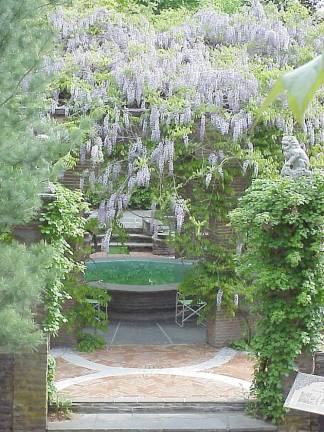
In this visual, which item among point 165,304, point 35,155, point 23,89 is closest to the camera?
point 35,155

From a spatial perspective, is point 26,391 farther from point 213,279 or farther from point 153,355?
point 213,279

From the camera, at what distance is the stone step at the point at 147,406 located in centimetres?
731

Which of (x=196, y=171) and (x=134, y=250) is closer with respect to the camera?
(x=196, y=171)

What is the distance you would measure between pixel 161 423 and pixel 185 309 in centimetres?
487

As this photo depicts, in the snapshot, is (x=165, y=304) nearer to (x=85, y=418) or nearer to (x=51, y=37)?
(x=85, y=418)

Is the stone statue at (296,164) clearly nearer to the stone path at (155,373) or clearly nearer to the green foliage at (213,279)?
the stone path at (155,373)

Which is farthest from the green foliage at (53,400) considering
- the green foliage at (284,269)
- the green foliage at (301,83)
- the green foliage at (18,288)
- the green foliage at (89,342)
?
the green foliage at (301,83)

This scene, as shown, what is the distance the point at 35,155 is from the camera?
6.13 m

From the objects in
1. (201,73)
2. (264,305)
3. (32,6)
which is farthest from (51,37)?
(201,73)

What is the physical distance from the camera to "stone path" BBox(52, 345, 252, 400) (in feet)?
26.6

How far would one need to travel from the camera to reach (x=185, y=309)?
11789 mm

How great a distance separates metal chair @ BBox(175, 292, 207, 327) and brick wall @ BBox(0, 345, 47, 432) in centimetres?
455

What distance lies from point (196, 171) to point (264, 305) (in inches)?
124

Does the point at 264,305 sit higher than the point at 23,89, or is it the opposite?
the point at 23,89
